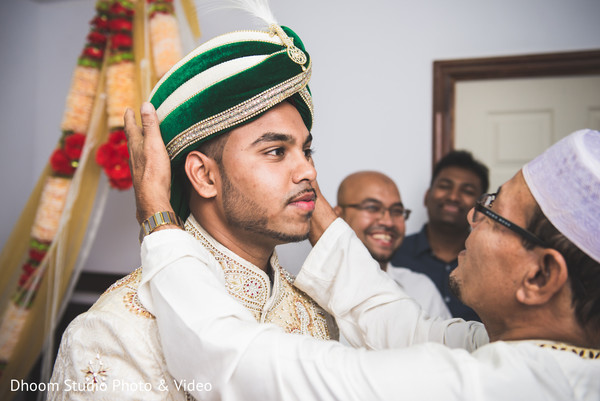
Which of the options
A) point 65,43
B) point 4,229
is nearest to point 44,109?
point 65,43

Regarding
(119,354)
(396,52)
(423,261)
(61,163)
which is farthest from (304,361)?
(396,52)

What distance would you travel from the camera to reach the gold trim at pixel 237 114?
1.26 meters

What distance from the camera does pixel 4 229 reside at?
3.81 metres

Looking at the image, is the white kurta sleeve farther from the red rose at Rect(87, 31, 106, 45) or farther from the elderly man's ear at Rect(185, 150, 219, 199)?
the red rose at Rect(87, 31, 106, 45)

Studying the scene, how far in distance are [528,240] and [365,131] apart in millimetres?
2419

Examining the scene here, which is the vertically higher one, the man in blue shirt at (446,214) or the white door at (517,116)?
the white door at (517,116)

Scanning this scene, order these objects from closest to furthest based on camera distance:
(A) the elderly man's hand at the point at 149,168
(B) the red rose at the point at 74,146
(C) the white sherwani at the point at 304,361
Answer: (C) the white sherwani at the point at 304,361, (A) the elderly man's hand at the point at 149,168, (B) the red rose at the point at 74,146

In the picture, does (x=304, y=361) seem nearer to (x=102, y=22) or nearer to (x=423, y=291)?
(x=423, y=291)

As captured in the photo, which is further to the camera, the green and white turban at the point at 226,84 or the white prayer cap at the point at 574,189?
the green and white turban at the point at 226,84

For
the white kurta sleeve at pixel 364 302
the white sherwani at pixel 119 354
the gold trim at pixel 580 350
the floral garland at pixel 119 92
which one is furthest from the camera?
the floral garland at pixel 119 92

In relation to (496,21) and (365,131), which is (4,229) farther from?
(496,21)

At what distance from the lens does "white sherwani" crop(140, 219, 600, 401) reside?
0.85 meters

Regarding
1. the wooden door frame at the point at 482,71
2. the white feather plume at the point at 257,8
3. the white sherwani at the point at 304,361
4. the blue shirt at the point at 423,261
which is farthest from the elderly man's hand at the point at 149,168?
the wooden door frame at the point at 482,71

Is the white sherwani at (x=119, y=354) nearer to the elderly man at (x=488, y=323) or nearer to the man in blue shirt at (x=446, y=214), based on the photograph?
the elderly man at (x=488, y=323)
